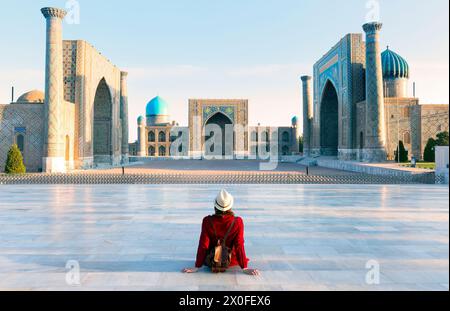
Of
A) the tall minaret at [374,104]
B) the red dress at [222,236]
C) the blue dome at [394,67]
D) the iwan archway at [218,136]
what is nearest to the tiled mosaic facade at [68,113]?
the tall minaret at [374,104]

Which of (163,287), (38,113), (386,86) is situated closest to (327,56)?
(386,86)

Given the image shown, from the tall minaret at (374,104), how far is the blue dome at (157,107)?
3310 centimetres

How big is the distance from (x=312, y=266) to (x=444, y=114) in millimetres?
22297

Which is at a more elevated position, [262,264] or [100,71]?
[100,71]

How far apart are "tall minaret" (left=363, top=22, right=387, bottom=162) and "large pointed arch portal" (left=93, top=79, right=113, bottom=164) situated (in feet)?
50.3

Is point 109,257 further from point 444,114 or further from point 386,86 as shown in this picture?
point 386,86

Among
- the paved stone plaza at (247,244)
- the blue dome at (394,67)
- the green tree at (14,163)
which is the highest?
the blue dome at (394,67)

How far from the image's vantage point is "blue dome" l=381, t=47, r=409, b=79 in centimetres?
2633

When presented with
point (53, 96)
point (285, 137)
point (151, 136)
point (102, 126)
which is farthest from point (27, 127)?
point (285, 137)

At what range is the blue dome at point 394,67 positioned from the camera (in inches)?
1037

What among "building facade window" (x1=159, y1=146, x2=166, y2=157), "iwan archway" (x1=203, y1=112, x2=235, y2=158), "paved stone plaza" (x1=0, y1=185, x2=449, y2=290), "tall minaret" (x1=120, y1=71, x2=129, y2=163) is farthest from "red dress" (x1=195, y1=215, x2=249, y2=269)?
"building facade window" (x1=159, y1=146, x2=166, y2=157)

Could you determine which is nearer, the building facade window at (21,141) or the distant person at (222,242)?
the distant person at (222,242)

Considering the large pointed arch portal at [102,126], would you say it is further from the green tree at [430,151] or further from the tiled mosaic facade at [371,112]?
the green tree at [430,151]

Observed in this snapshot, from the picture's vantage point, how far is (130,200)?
820 cm
